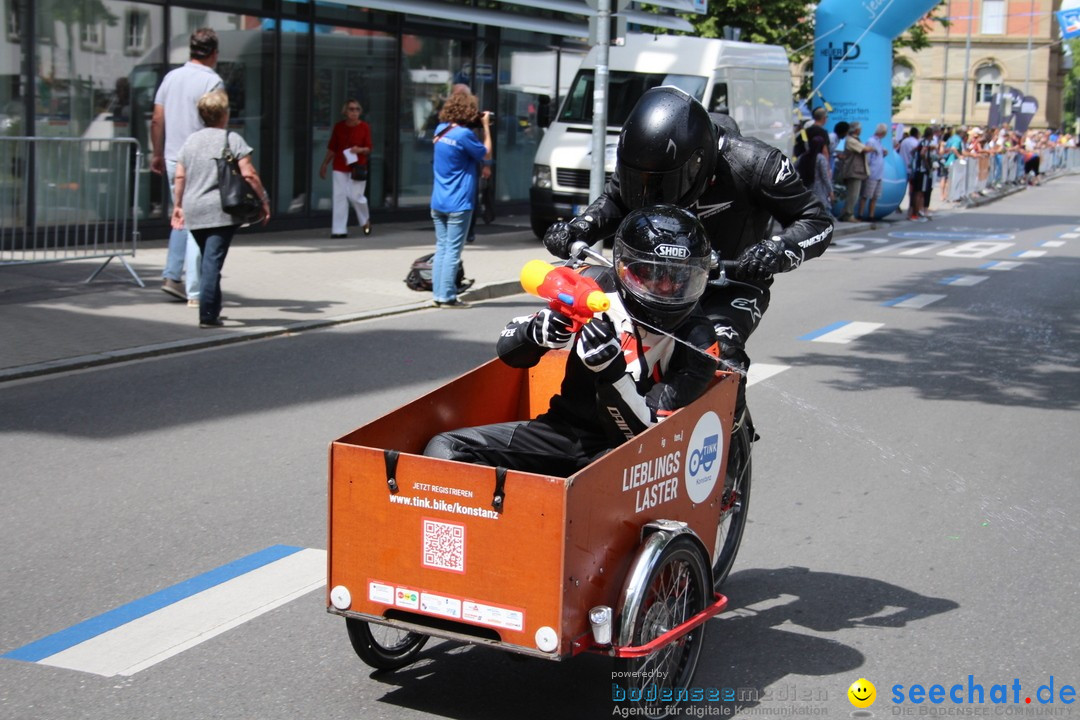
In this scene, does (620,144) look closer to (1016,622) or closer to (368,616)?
(368,616)

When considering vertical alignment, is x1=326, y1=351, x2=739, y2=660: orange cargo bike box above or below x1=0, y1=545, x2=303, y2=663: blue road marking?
above

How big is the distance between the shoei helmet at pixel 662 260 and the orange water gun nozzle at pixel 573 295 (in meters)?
0.31

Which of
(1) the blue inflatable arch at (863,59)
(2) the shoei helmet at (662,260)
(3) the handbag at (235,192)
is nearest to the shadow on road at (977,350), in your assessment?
(3) the handbag at (235,192)

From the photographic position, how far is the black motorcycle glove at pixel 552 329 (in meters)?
3.83

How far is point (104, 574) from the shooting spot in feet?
16.9

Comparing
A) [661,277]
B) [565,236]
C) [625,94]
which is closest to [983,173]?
[625,94]

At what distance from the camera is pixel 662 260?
4.03 meters

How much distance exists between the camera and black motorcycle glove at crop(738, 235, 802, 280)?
178 inches

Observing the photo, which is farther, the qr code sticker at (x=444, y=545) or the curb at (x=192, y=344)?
the curb at (x=192, y=344)

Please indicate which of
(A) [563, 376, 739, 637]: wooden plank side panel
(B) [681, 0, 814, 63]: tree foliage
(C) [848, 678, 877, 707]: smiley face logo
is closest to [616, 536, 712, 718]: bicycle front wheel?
(A) [563, 376, 739, 637]: wooden plank side panel

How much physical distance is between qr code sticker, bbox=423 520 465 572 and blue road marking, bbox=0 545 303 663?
150 cm

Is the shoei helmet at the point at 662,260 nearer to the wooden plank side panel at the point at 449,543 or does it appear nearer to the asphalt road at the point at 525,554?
the wooden plank side panel at the point at 449,543

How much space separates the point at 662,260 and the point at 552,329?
43 cm

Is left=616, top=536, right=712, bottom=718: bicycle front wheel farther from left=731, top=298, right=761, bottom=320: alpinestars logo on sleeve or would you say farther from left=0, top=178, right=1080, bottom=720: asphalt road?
left=731, top=298, right=761, bottom=320: alpinestars logo on sleeve
